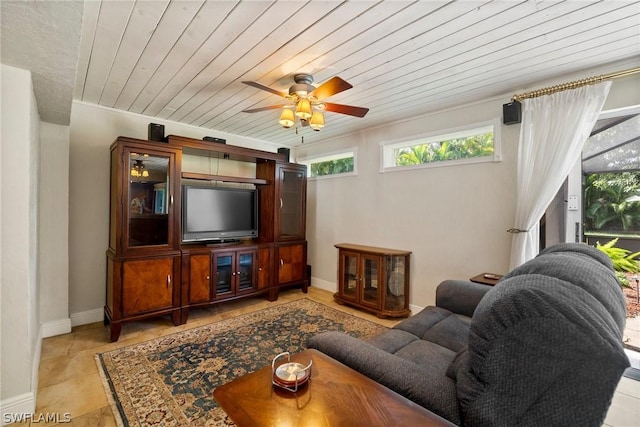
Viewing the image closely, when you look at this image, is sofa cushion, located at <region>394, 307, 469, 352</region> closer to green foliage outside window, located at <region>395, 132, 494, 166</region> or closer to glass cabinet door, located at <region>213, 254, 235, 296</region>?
green foliage outside window, located at <region>395, 132, 494, 166</region>

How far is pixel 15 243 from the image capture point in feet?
5.66

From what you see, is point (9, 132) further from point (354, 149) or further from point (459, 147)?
point (459, 147)

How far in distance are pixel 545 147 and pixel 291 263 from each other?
10.6 feet

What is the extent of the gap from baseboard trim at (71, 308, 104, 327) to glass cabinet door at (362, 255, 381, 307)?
3.07m

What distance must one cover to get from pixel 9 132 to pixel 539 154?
12.6 ft

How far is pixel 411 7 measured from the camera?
1585 millimetres

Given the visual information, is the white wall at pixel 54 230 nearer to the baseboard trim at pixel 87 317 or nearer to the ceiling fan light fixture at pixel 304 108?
the baseboard trim at pixel 87 317

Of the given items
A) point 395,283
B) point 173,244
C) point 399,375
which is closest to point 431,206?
point 395,283

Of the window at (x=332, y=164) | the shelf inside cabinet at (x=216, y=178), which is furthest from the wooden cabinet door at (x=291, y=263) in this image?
the window at (x=332, y=164)

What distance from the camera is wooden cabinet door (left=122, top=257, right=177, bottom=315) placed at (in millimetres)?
2801

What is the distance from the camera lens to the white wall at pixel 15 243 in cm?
169

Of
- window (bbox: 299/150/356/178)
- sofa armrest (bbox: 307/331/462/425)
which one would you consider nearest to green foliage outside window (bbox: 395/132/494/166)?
window (bbox: 299/150/356/178)

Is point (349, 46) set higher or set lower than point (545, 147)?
higher

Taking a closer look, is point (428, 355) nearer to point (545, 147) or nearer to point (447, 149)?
point (545, 147)
